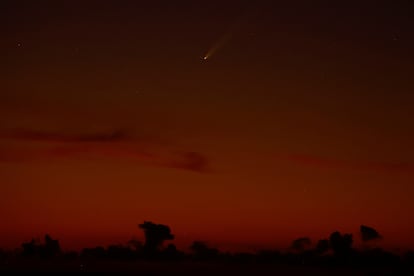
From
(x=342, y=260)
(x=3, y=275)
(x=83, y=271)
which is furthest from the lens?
(x=342, y=260)

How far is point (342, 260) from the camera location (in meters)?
123

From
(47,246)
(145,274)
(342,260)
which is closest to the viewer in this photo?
(145,274)

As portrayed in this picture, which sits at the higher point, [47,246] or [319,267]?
[47,246]

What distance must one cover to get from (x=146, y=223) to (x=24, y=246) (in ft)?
98.6

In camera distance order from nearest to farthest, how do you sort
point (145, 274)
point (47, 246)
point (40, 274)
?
point (40, 274)
point (145, 274)
point (47, 246)

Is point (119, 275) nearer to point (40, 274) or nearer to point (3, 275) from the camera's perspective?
point (40, 274)

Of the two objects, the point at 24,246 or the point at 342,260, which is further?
the point at 24,246

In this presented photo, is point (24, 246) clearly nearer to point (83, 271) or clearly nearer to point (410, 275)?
point (83, 271)

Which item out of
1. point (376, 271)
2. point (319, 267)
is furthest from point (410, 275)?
point (319, 267)

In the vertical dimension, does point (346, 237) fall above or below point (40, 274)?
above

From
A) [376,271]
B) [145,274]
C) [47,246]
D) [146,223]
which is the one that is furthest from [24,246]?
[376,271]

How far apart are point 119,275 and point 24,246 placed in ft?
211

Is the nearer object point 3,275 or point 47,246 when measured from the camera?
point 3,275

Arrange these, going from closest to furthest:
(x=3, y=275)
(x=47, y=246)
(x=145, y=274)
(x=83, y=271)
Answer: (x=3, y=275)
(x=145, y=274)
(x=83, y=271)
(x=47, y=246)
